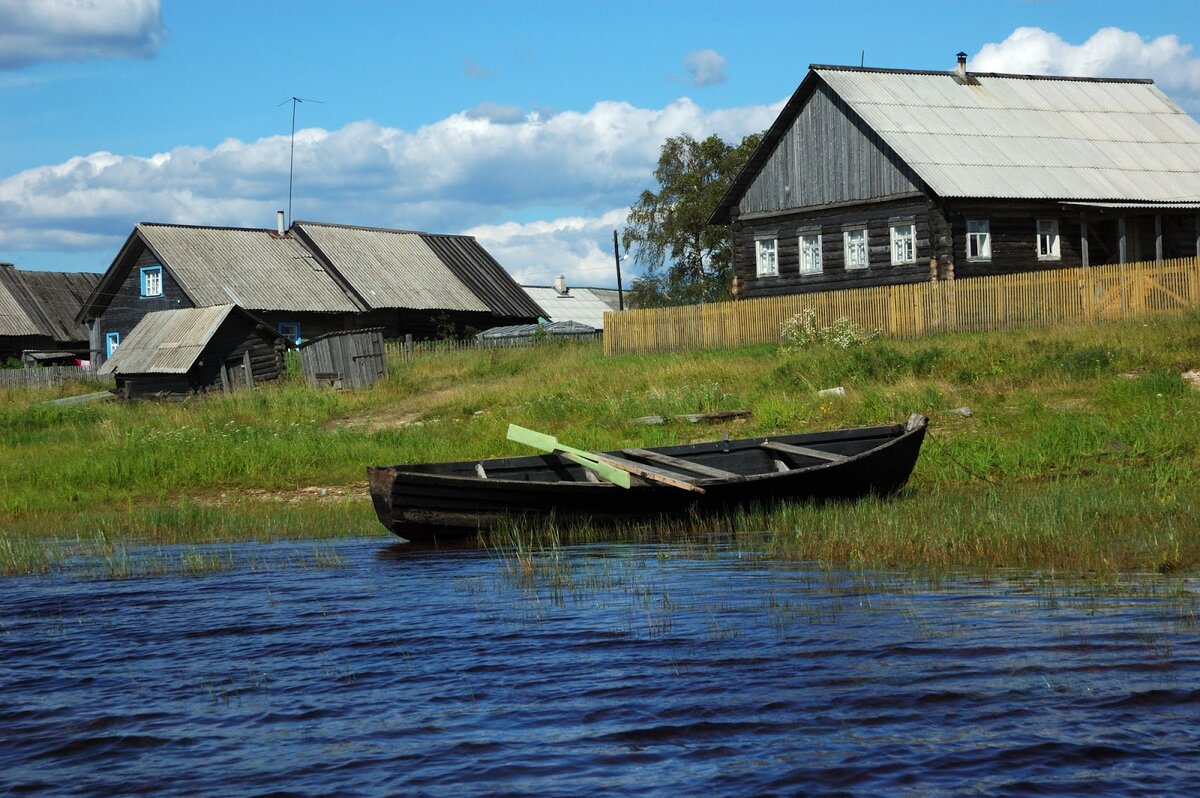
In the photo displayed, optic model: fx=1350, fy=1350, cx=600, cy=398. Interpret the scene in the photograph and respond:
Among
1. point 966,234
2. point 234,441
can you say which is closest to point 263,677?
point 234,441

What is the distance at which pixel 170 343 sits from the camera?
110 feet

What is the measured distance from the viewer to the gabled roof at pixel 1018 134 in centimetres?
3275

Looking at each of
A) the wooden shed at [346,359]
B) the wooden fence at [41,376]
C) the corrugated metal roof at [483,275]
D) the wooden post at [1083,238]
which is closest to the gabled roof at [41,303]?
the wooden fence at [41,376]

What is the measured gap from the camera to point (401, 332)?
151 ft

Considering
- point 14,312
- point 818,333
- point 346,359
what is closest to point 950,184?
point 818,333

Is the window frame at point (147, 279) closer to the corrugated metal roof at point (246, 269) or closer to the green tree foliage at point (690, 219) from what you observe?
the corrugated metal roof at point (246, 269)

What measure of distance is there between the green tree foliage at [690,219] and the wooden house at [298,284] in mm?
8507

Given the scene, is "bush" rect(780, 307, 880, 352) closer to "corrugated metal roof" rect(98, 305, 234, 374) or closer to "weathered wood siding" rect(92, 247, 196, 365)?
"corrugated metal roof" rect(98, 305, 234, 374)

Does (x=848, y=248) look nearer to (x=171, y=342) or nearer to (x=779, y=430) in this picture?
(x=779, y=430)

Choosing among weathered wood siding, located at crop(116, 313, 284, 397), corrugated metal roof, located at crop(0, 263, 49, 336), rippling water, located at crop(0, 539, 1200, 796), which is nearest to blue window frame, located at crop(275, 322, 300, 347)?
weathered wood siding, located at crop(116, 313, 284, 397)

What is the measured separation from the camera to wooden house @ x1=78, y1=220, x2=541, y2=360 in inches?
1702

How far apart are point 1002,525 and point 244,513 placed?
918cm

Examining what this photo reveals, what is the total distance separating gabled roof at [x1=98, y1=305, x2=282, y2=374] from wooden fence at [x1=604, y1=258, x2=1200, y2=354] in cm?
990

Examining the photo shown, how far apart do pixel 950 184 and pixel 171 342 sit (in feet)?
63.4
